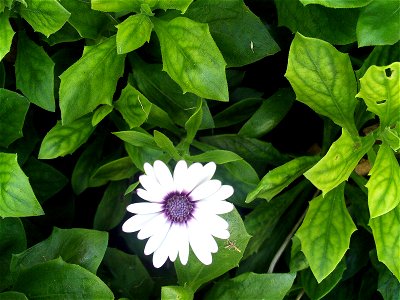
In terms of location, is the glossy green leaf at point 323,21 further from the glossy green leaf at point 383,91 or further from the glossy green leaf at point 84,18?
the glossy green leaf at point 84,18

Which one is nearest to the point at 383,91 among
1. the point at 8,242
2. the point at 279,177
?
the point at 279,177

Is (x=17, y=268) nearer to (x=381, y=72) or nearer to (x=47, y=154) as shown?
(x=47, y=154)

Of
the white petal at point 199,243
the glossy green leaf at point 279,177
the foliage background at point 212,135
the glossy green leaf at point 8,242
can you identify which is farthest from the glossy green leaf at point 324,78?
the glossy green leaf at point 8,242

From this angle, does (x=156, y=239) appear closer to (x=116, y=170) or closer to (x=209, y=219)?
(x=209, y=219)

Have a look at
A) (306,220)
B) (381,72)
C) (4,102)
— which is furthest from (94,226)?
(381,72)

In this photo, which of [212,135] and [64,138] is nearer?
[64,138]
